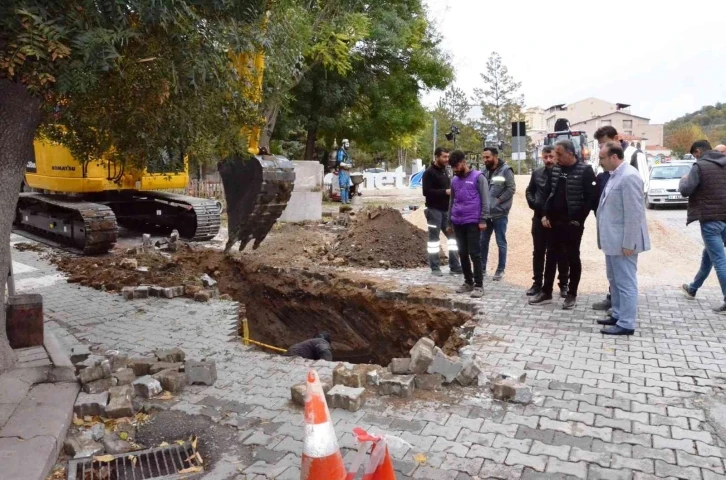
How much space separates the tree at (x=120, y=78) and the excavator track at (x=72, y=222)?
477cm

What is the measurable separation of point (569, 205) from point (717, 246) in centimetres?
178

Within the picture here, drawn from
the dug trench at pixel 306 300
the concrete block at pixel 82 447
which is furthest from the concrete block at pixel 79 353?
the dug trench at pixel 306 300

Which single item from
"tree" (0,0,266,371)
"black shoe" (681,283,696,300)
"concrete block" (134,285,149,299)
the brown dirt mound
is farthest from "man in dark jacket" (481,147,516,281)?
"concrete block" (134,285,149,299)

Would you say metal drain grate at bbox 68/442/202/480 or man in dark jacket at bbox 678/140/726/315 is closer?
metal drain grate at bbox 68/442/202/480

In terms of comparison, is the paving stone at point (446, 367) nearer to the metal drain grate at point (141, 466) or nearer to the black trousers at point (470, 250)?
the metal drain grate at point (141, 466)

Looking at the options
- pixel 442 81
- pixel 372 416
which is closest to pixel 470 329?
pixel 372 416

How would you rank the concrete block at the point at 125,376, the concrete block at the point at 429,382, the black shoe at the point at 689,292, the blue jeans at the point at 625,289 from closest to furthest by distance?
the concrete block at the point at 429,382
the concrete block at the point at 125,376
the blue jeans at the point at 625,289
the black shoe at the point at 689,292

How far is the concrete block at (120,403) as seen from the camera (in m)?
4.55

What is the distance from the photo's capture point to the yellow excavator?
8.24 m

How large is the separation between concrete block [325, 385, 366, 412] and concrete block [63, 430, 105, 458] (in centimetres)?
160

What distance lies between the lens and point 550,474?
3.59 metres

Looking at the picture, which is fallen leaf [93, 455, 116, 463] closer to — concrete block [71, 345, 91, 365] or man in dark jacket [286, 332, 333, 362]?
concrete block [71, 345, 91, 365]

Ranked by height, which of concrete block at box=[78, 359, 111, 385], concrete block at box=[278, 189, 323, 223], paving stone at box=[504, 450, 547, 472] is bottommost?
paving stone at box=[504, 450, 547, 472]

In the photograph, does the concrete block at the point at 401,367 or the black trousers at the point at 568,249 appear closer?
the concrete block at the point at 401,367
